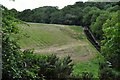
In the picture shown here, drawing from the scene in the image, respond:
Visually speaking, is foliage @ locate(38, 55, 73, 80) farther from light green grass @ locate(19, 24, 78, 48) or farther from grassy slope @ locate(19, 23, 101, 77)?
light green grass @ locate(19, 24, 78, 48)

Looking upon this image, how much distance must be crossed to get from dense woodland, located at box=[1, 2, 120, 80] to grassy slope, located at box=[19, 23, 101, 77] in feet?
0.91

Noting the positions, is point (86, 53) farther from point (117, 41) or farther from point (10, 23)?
point (10, 23)

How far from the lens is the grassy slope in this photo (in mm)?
5231

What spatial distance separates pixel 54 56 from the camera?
9.54 feet

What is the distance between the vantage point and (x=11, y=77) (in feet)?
5.14

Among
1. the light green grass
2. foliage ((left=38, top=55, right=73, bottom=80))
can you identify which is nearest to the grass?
the light green grass

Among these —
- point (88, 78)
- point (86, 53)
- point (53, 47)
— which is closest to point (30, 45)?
point (53, 47)

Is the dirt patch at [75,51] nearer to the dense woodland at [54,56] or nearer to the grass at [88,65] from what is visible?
the grass at [88,65]

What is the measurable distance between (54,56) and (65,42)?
365 cm

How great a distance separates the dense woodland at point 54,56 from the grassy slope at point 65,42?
0.28 meters

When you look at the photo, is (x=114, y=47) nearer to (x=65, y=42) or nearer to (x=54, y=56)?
(x=54, y=56)

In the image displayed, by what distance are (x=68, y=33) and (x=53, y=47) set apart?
1669 mm

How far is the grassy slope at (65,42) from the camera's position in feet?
17.2

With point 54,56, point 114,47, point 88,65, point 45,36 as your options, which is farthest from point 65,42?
point 54,56
